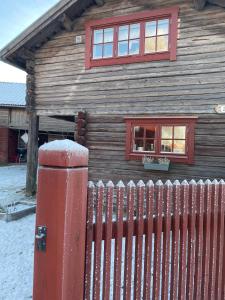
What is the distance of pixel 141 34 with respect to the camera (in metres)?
9.29

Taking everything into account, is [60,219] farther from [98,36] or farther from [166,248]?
[98,36]

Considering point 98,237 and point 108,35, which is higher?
point 108,35

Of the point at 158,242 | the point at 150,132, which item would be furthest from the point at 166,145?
the point at 158,242

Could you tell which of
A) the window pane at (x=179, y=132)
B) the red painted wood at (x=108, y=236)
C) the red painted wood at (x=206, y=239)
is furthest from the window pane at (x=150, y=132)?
the red painted wood at (x=108, y=236)

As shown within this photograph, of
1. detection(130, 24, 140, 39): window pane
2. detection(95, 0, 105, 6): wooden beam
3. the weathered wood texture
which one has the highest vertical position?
detection(95, 0, 105, 6): wooden beam

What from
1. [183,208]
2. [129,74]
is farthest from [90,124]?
[183,208]

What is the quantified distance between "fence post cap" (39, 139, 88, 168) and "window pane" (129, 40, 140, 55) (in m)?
7.43

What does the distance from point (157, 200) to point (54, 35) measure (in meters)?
8.99

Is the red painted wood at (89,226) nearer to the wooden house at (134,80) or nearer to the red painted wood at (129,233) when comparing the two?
the red painted wood at (129,233)

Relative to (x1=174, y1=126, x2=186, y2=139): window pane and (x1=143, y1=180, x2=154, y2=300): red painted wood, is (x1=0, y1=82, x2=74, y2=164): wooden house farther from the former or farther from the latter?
(x1=143, y1=180, x2=154, y2=300): red painted wood

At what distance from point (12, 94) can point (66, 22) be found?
18542 millimetres

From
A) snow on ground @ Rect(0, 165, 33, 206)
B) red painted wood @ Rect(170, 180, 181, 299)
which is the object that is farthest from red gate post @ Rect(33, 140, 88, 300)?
snow on ground @ Rect(0, 165, 33, 206)

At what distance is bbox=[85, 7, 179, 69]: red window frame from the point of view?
28.9 ft

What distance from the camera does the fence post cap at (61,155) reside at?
8.00ft
